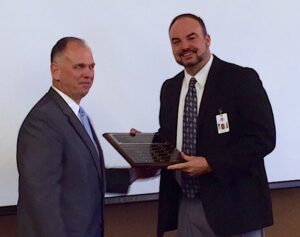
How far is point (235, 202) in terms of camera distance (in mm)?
2027

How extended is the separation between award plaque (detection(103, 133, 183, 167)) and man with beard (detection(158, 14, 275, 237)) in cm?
5

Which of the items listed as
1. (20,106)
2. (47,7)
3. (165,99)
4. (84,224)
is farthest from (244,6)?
(84,224)

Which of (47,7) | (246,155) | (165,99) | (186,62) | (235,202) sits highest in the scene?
(47,7)

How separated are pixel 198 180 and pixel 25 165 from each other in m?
0.72

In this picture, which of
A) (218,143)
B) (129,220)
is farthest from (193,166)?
(129,220)

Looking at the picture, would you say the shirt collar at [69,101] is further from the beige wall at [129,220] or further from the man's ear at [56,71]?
the beige wall at [129,220]

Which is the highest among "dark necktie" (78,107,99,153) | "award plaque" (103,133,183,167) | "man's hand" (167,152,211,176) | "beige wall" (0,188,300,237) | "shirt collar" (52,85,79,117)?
"shirt collar" (52,85,79,117)

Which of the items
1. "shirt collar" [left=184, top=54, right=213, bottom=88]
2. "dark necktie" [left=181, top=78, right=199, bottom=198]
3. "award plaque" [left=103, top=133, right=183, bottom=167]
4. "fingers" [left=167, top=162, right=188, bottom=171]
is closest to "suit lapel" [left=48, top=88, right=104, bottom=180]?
"award plaque" [left=103, top=133, right=183, bottom=167]

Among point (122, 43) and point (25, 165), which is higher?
point (122, 43)

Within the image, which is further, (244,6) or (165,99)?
(244,6)

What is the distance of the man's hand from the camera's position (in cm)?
196

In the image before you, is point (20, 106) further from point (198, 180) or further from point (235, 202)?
point (235, 202)

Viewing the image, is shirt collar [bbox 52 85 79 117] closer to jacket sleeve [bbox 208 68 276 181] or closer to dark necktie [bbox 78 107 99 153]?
dark necktie [bbox 78 107 99 153]

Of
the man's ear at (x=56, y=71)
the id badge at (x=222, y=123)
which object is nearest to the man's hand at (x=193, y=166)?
the id badge at (x=222, y=123)
